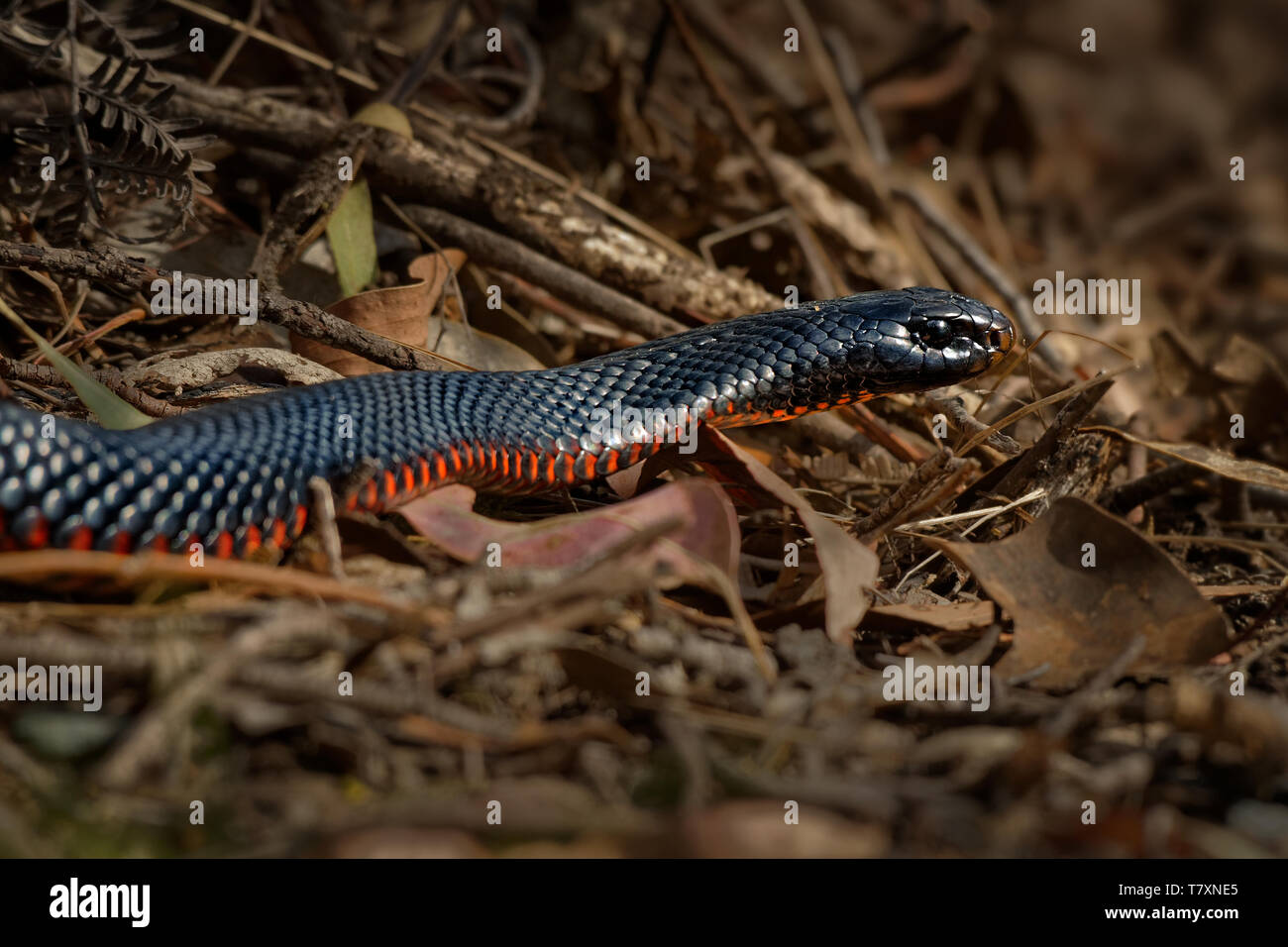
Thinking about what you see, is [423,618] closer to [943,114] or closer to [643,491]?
[643,491]

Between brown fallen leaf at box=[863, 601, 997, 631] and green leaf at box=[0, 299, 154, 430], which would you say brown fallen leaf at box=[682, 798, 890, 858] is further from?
green leaf at box=[0, 299, 154, 430]

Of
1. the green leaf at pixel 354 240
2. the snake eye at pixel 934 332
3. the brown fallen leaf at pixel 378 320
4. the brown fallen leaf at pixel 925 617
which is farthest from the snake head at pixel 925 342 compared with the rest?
the green leaf at pixel 354 240

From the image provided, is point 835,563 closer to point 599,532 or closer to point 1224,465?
point 599,532

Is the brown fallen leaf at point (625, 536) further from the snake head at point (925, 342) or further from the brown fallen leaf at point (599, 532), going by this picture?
the snake head at point (925, 342)

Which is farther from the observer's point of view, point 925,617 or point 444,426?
point 444,426

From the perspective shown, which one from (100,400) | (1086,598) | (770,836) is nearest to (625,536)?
(770,836)
